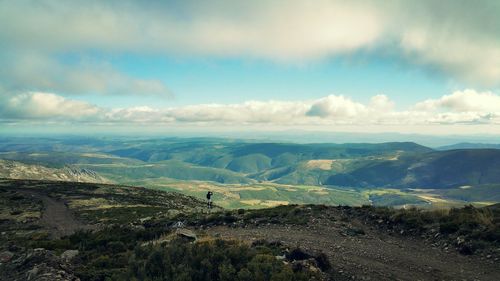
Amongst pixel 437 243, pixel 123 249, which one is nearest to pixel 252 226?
pixel 123 249

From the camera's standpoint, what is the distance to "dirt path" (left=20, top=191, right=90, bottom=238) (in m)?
43.8

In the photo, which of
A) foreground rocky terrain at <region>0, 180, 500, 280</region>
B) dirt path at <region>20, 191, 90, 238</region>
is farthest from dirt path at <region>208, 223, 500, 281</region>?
dirt path at <region>20, 191, 90, 238</region>

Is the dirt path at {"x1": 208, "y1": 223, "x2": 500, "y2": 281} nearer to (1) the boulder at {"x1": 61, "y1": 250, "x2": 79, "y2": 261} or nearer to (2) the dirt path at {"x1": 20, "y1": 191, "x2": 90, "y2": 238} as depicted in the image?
(1) the boulder at {"x1": 61, "y1": 250, "x2": 79, "y2": 261}

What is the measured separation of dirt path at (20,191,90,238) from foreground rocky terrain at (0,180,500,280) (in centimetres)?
416

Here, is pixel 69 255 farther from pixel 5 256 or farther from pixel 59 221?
pixel 59 221

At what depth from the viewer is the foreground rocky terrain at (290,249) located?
58.2ft

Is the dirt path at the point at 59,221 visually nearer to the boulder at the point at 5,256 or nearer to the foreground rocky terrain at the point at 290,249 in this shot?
the foreground rocky terrain at the point at 290,249

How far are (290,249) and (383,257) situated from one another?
19.9 feet

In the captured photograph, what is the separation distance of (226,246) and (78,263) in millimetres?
10939

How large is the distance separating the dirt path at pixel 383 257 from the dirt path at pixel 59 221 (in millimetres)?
27211

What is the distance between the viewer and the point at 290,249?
21891mm

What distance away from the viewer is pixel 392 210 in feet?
112

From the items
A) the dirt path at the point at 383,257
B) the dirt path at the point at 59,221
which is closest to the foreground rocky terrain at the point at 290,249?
the dirt path at the point at 383,257

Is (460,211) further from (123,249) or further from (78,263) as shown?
(78,263)
